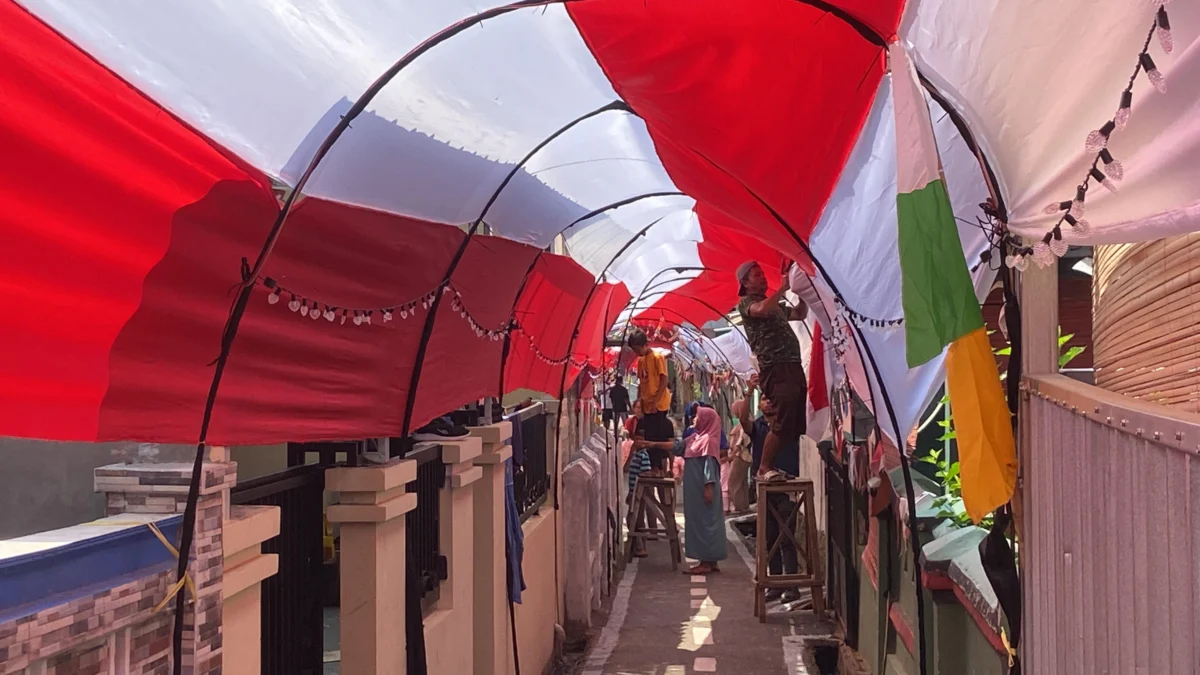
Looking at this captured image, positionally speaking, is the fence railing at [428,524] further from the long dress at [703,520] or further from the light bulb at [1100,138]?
the long dress at [703,520]

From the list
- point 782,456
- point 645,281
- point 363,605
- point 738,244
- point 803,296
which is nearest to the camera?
point 363,605

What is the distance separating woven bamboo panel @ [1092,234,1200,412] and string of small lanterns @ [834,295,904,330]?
2.94ft

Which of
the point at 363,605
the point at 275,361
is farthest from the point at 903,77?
the point at 363,605

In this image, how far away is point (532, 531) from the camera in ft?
25.0

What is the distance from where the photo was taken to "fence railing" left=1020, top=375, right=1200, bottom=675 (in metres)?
1.47

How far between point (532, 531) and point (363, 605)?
3.77m

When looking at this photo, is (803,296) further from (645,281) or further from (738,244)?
(645,281)

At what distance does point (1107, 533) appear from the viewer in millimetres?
1860

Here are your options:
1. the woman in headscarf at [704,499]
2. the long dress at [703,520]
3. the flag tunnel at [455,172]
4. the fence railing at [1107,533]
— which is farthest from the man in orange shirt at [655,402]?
the fence railing at [1107,533]

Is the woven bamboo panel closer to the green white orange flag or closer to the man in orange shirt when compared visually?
the green white orange flag

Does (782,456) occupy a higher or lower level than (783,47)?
lower

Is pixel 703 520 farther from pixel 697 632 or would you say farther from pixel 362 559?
pixel 362 559

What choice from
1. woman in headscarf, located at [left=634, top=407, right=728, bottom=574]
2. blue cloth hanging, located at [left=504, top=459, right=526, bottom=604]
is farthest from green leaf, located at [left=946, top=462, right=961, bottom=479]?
woman in headscarf, located at [left=634, top=407, right=728, bottom=574]

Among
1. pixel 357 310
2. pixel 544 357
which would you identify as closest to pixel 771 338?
pixel 544 357
